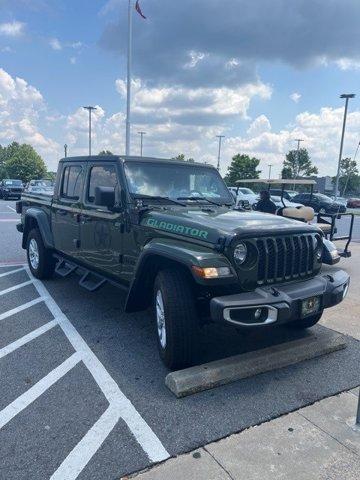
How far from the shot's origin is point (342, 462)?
101 inches

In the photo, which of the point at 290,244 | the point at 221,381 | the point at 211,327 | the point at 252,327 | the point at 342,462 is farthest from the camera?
the point at 211,327

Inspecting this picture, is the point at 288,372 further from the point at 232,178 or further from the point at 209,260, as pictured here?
the point at 232,178

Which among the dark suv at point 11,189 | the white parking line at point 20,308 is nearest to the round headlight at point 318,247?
the white parking line at point 20,308

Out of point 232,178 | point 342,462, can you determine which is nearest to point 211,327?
point 342,462

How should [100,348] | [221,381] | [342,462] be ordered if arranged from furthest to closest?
1. [100,348]
2. [221,381]
3. [342,462]

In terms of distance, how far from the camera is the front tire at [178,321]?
11.3 feet

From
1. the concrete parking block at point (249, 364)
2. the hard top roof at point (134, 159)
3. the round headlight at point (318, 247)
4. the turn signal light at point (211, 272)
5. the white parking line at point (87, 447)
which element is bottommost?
the white parking line at point (87, 447)

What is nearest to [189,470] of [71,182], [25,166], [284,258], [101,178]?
[284,258]

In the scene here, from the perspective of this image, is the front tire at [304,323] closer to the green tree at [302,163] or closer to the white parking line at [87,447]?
the white parking line at [87,447]

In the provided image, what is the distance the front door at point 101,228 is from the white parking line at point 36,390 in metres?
1.13

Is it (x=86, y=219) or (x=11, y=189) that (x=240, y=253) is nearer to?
(x=86, y=219)

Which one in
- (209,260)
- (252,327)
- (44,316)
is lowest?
(44,316)

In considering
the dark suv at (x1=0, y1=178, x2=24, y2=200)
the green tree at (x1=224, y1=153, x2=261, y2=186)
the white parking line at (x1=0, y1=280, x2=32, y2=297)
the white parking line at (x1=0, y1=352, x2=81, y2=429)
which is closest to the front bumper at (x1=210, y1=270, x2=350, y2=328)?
the white parking line at (x1=0, y1=352, x2=81, y2=429)

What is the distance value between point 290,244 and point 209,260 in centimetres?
91
